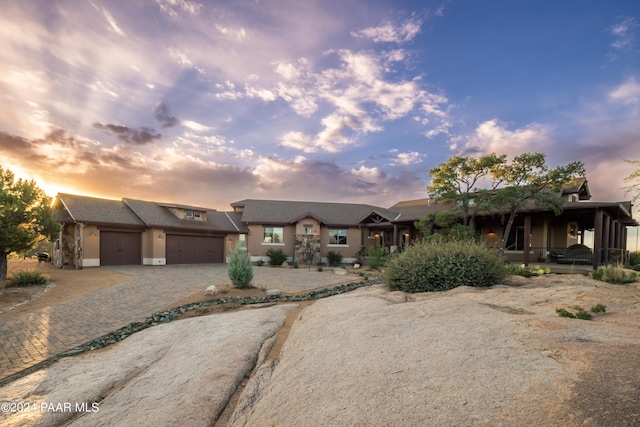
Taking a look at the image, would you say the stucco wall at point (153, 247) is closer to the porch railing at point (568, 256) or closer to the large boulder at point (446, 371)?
the large boulder at point (446, 371)

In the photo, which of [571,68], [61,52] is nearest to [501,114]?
[571,68]

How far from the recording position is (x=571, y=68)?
31.8 feet

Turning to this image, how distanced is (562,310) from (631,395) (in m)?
3.08

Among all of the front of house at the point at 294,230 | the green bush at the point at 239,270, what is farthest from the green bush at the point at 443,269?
the front of house at the point at 294,230

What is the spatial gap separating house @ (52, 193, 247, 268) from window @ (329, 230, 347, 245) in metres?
7.53

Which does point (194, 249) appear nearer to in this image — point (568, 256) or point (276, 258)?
point (276, 258)

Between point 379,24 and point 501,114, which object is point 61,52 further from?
point 501,114

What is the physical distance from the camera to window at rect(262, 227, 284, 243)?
90.9 feet

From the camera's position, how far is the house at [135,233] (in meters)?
20.1

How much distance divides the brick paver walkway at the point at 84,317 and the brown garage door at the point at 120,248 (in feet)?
25.6

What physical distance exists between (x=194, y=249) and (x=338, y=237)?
1194cm

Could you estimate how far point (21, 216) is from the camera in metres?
13.9

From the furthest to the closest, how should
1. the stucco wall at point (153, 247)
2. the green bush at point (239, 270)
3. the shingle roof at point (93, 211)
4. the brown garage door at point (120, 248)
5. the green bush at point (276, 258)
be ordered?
the green bush at point (276, 258) < the stucco wall at point (153, 247) < the brown garage door at point (120, 248) < the shingle roof at point (93, 211) < the green bush at point (239, 270)

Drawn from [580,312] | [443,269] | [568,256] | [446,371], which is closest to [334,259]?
[568,256]
